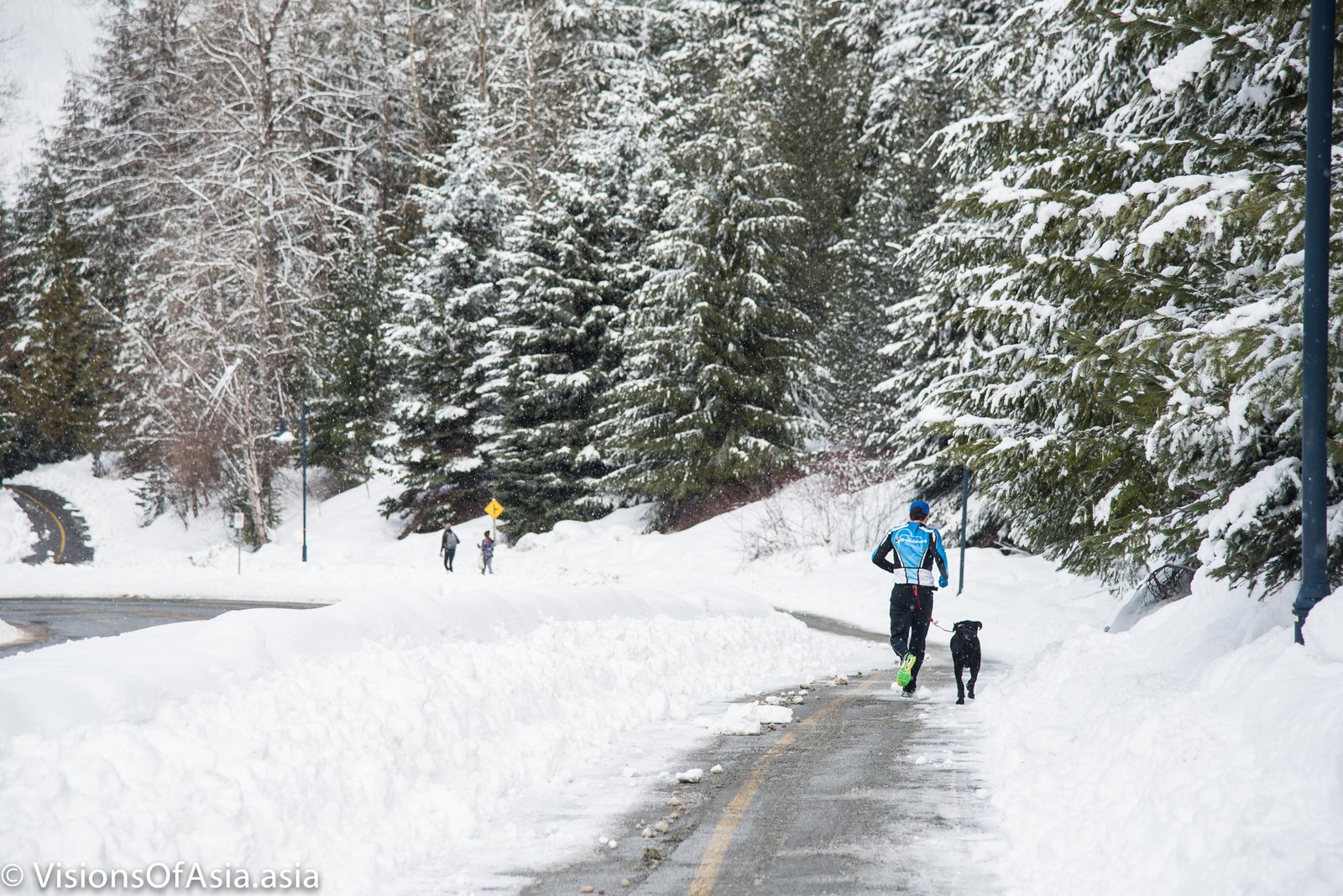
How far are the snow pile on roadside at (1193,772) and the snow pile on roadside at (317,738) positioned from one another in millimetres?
2775

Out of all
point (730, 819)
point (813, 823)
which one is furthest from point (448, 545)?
point (813, 823)

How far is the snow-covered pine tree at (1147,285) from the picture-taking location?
8.55m

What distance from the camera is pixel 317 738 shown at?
6.54 meters

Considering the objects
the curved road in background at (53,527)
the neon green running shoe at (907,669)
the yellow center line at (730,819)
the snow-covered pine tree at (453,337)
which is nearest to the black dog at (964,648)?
the neon green running shoe at (907,669)

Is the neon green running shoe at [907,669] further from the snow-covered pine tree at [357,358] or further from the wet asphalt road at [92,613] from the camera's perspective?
the snow-covered pine tree at [357,358]

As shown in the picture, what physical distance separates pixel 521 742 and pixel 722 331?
29.8 metres

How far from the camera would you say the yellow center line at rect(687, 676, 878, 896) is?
18.2ft

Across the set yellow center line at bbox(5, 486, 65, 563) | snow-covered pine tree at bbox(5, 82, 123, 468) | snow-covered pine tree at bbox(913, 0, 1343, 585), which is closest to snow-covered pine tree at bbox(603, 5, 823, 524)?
snow-covered pine tree at bbox(913, 0, 1343, 585)

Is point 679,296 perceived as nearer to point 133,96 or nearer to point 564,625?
point 564,625

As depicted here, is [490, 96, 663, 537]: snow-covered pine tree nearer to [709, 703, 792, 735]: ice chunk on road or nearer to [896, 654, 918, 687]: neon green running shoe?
[896, 654, 918, 687]: neon green running shoe

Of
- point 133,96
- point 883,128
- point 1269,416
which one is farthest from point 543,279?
point 1269,416

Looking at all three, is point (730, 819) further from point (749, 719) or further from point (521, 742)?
point (749, 719)

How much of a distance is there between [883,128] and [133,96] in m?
37.2

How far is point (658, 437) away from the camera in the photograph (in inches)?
1523
